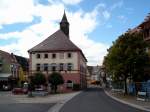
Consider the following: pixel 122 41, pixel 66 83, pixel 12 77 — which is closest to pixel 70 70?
pixel 66 83

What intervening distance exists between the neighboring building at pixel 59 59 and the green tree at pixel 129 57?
34089 mm

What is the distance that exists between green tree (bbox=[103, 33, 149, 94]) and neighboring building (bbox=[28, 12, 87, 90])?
3409 centimetres

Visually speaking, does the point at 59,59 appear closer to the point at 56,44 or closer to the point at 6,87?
the point at 56,44

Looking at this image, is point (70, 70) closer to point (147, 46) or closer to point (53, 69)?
point (53, 69)

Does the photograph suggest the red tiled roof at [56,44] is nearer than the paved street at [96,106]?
No

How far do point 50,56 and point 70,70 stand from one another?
591cm

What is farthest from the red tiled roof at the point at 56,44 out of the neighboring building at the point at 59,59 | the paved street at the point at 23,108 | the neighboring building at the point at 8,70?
the paved street at the point at 23,108

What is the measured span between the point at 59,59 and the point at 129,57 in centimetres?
3916

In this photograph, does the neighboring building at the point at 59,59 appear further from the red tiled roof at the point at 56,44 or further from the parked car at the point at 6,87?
the parked car at the point at 6,87

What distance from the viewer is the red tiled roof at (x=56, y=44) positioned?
296ft

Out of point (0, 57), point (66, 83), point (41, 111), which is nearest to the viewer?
point (41, 111)

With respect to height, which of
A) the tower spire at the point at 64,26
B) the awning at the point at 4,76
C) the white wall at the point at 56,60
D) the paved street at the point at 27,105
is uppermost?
the tower spire at the point at 64,26

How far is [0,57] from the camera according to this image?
322ft

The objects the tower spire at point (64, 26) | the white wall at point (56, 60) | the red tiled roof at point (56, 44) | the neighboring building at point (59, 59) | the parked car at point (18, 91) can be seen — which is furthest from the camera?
the tower spire at point (64, 26)
